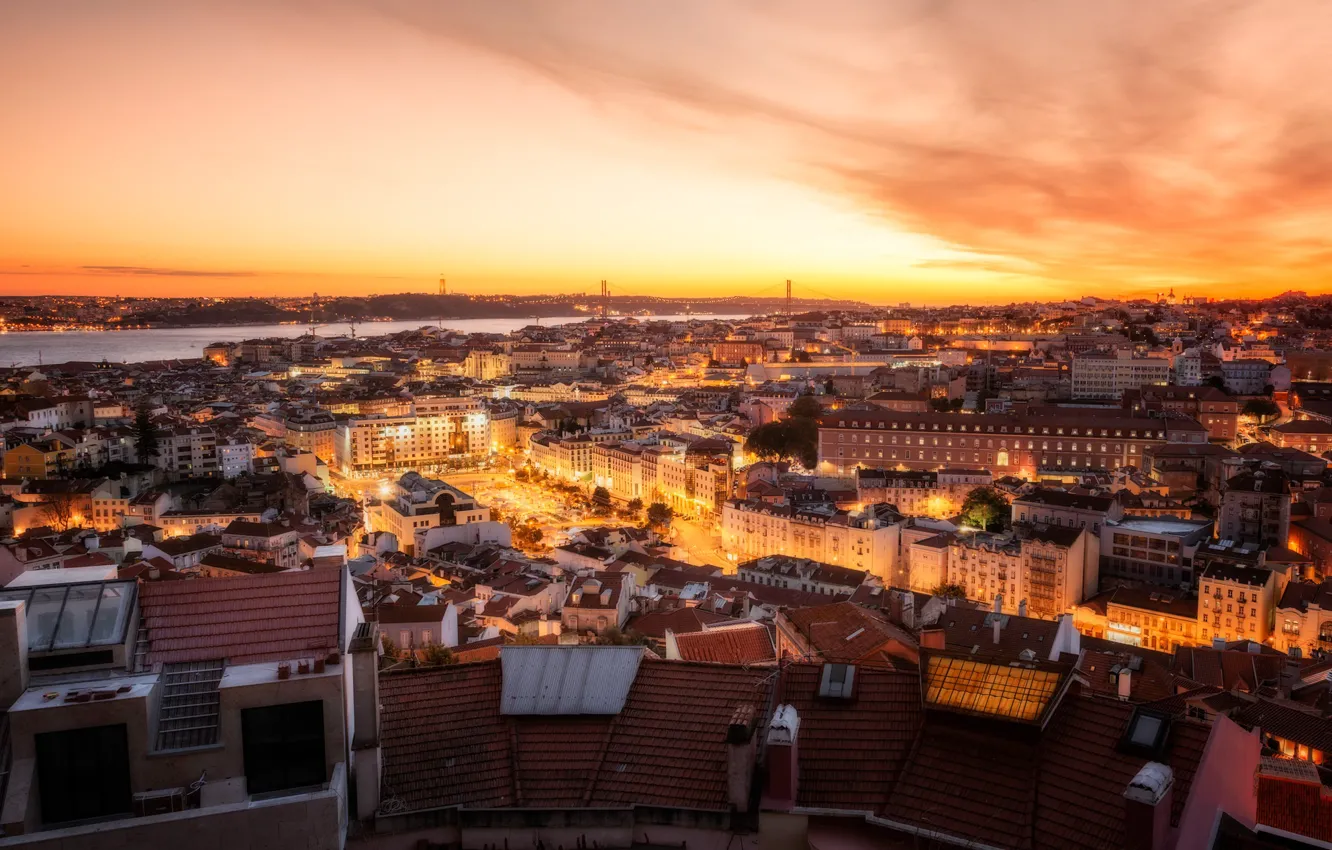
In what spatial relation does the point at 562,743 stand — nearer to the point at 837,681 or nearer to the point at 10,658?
the point at 837,681

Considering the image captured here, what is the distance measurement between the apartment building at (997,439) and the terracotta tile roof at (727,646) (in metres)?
19.6

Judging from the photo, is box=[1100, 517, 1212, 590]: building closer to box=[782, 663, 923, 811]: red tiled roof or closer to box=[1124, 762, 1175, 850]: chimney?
box=[782, 663, 923, 811]: red tiled roof

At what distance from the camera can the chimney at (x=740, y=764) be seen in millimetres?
3121

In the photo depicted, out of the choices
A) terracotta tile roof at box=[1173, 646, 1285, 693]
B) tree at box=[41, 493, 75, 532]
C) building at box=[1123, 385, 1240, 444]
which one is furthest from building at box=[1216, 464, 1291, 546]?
tree at box=[41, 493, 75, 532]

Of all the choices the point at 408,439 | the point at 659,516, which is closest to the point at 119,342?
the point at 408,439

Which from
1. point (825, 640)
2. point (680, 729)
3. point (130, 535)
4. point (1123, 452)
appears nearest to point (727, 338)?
point (1123, 452)

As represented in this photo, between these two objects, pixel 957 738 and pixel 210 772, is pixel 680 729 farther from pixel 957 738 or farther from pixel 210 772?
pixel 210 772

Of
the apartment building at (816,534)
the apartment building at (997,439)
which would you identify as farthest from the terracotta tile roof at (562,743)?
the apartment building at (997,439)

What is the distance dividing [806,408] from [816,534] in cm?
1576

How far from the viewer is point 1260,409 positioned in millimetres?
29062

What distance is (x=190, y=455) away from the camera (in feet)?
83.3

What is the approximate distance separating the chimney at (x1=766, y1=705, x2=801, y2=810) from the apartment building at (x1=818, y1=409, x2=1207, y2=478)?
81.0ft

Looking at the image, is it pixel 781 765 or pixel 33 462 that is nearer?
pixel 781 765

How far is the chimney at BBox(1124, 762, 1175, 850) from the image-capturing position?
2.69 m
